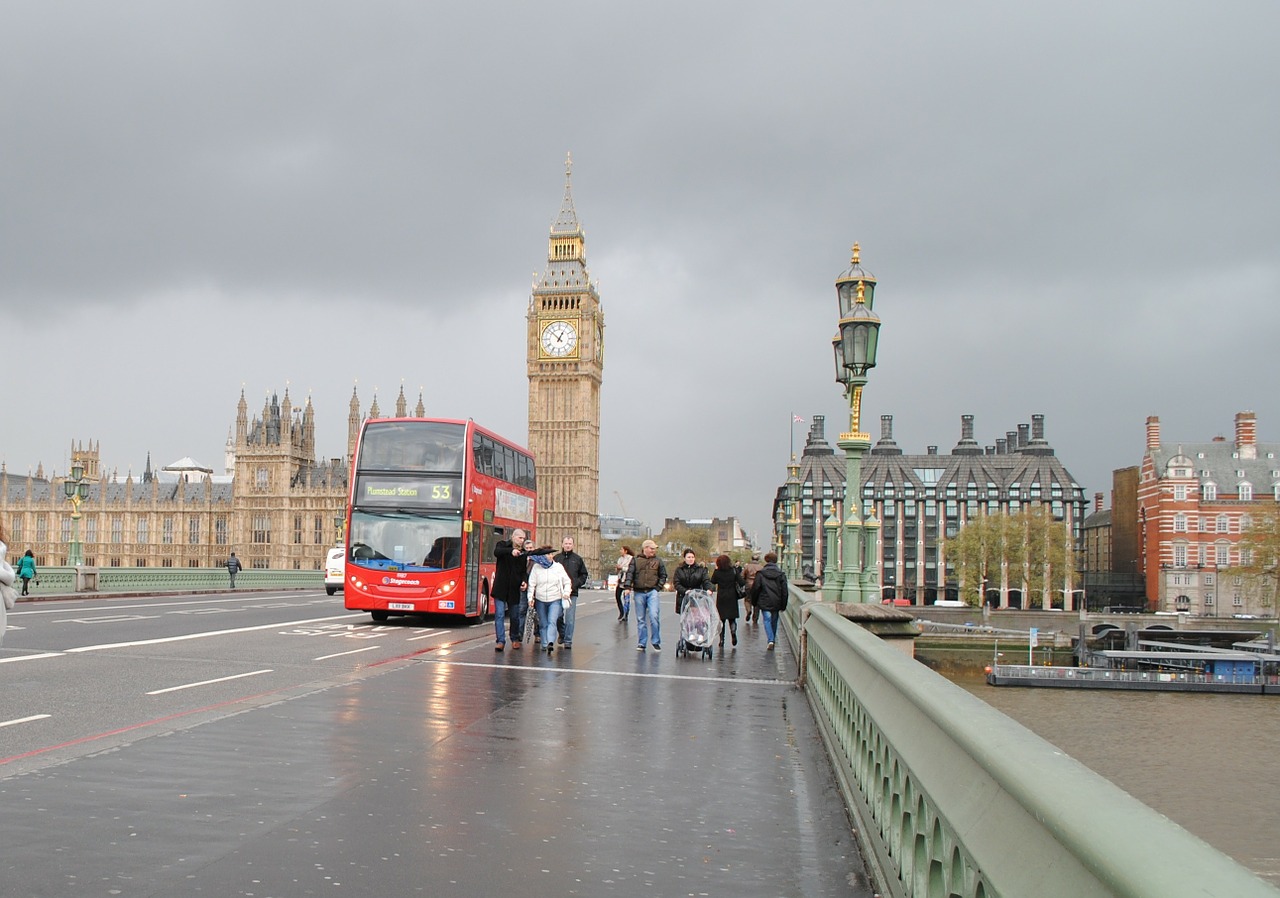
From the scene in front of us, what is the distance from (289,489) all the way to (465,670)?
93.2 meters

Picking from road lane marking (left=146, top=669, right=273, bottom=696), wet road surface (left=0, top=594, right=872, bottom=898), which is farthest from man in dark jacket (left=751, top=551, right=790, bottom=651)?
road lane marking (left=146, top=669, right=273, bottom=696)

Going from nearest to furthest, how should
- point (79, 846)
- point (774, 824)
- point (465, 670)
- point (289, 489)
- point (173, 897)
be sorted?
point (173, 897) < point (79, 846) < point (774, 824) < point (465, 670) < point (289, 489)

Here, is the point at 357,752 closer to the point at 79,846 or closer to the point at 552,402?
the point at 79,846

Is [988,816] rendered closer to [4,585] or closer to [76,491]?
[4,585]

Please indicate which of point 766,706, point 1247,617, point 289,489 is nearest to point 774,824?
point 766,706

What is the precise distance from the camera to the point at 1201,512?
10112 centimetres

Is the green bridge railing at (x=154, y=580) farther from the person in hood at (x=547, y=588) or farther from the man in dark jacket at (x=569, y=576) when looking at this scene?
the person in hood at (x=547, y=588)

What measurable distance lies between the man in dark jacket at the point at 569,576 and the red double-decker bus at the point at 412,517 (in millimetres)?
4518

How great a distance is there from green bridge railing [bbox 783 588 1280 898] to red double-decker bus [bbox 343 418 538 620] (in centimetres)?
1865

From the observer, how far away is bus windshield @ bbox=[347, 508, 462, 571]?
82.0 feet

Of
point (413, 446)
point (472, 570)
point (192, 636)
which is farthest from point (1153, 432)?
point (192, 636)

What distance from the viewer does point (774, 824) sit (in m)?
6.78

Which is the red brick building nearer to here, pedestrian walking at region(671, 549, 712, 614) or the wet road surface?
pedestrian walking at region(671, 549, 712, 614)

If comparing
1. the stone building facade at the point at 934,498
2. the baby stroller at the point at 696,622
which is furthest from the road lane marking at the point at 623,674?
the stone building facade at the point at 934,498
